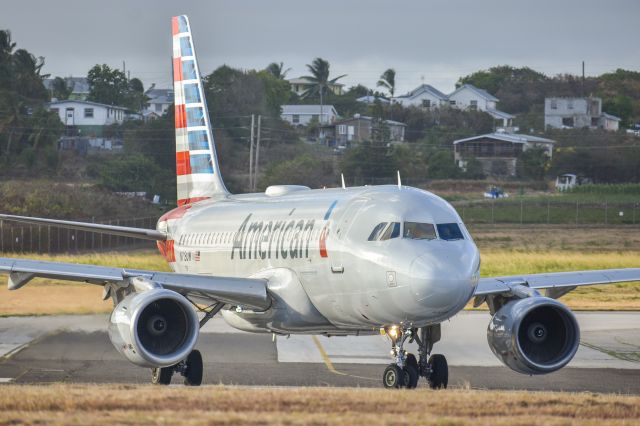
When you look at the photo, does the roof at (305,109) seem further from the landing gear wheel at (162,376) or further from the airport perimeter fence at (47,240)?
the landing gear wheel at (162,376)

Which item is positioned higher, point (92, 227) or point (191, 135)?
point (191, 135)

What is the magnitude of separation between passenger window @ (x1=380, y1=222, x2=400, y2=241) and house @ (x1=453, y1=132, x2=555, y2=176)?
285 feet

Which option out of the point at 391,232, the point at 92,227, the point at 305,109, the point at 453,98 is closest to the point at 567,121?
the point at 453,98

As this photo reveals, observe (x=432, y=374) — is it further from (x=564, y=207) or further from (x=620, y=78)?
(x=620, y=78)

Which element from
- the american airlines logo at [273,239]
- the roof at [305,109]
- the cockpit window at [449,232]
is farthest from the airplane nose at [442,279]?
the roof at [305,109]

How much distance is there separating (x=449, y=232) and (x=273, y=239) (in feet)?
16.5

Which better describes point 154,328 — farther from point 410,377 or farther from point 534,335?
point 534,335

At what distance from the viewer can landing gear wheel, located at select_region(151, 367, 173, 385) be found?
75.0 ft

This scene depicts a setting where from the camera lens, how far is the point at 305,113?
15588cm

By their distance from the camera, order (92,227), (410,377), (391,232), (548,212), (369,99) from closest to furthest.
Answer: (391,232) < (410,377) < (92,227) < (548,212) < (369,99)

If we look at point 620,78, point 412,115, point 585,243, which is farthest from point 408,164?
point 620,78

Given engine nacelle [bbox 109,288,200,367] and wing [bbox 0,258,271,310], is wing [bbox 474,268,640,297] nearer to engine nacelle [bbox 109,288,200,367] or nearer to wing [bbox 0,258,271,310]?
wing [bbox 0,258,271,310]

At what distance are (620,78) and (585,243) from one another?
9827 cm

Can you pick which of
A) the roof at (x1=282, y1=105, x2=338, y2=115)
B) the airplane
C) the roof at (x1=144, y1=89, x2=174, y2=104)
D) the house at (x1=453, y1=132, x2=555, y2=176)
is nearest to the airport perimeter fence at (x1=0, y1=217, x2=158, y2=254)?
the airplane
